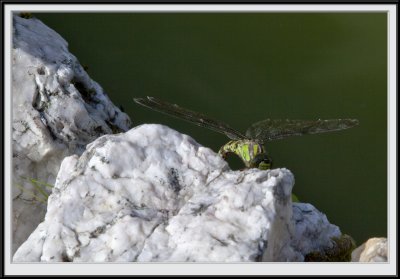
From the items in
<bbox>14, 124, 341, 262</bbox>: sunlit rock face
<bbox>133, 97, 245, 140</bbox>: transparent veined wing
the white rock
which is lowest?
the white rock

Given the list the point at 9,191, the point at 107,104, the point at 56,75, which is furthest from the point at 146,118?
the point at 9,191

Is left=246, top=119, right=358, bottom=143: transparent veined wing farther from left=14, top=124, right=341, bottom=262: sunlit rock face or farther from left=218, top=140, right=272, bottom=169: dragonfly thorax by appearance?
left=14, top=124, right=341, bottom=262: sunlit rock face

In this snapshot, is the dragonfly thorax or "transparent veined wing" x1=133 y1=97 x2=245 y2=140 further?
"transparent veined wing" x1=133 y1=97 x2=245 y2=140

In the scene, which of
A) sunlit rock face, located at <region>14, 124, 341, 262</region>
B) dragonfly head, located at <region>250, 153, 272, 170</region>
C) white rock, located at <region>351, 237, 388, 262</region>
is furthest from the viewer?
dragonfly head, located at <region>250, 153, 272, 170</region>

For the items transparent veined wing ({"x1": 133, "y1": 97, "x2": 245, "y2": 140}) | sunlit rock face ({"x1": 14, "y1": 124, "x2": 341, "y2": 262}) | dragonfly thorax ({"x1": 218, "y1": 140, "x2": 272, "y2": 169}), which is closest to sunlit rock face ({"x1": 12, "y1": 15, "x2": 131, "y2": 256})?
transparent veined wing ({"x1": 133, "y1": 97, "x2": 245, "y2": 140})

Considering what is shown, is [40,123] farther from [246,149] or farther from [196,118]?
[246,149]

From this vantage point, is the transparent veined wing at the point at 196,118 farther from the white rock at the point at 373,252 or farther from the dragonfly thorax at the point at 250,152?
the white rock at the point at 373,252

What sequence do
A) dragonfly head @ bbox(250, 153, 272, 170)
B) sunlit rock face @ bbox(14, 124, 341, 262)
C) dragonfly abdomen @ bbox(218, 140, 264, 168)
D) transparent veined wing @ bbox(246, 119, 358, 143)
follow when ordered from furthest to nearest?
transparent veined wing @ bbox(246, 119, 358, 143)
dragonfly abdomen @ bbox(218, 140, 264, 168)
dragonfly head @ bbox(250, 153, 272, 170)
sunlit rock face @ bbox(14, 124, 341, 262)

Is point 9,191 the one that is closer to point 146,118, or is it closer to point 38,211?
point 38,211
